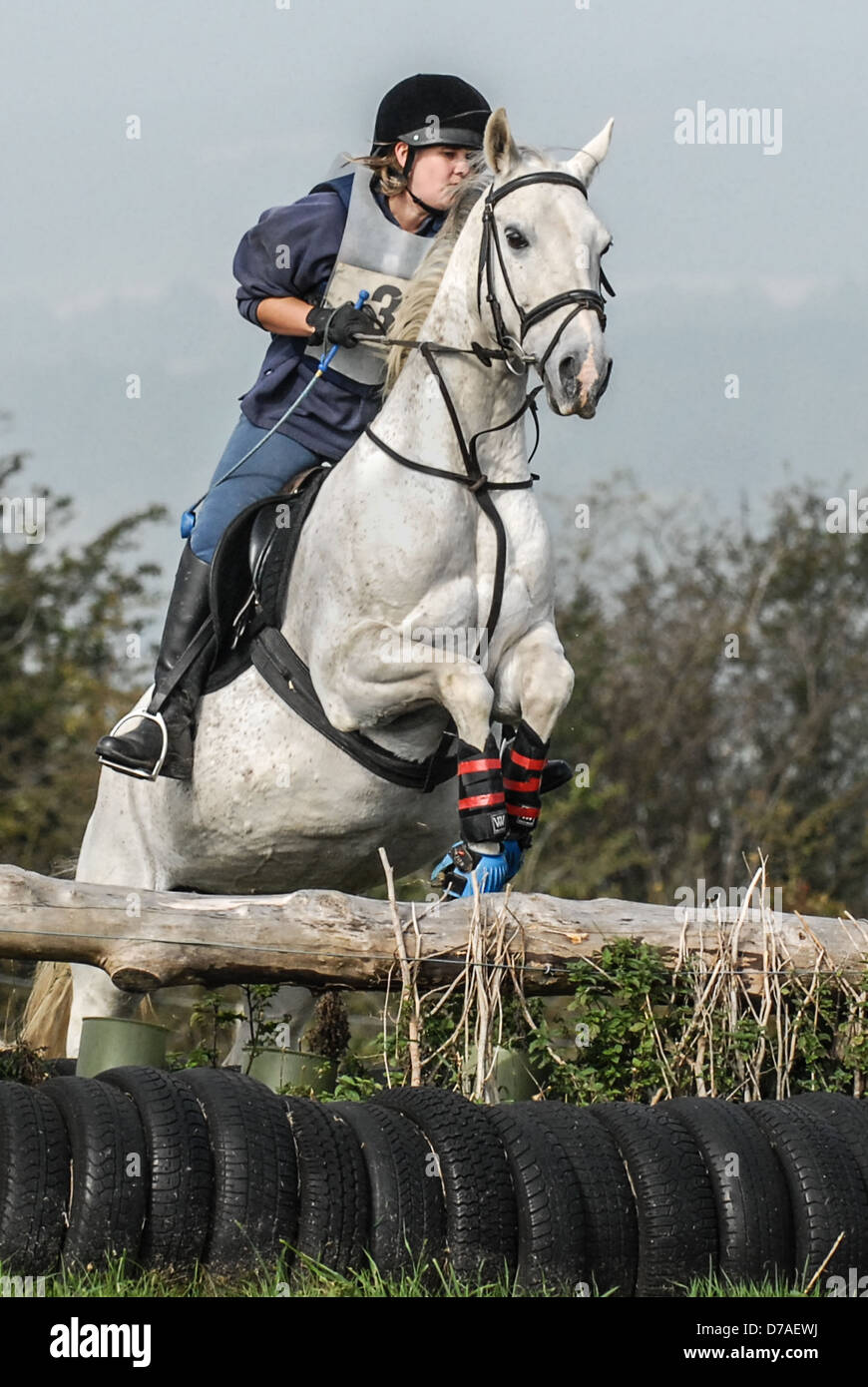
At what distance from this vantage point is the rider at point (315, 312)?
5.77 metres

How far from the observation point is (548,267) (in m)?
5.14

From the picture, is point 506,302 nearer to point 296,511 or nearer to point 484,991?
point 296,511

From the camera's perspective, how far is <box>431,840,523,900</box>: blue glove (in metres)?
5.23

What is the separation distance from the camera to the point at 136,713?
19.7 ft

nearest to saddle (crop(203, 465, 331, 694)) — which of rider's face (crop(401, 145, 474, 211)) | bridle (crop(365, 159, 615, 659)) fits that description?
bridle (crop(365, 159, 615, 659))

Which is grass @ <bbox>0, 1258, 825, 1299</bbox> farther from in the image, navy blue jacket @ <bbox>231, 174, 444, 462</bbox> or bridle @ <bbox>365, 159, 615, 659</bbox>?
navy blue jacket @ <bbox>231, 174, 444, 462</bbox>

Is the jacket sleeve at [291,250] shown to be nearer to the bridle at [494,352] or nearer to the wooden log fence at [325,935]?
the bridle at [494,352]

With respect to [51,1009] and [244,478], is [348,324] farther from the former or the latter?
[51,1009]

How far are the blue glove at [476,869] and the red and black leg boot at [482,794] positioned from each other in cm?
7

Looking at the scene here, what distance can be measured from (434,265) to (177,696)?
1655mm

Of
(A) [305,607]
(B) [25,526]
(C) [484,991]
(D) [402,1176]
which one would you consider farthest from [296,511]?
(B) [25,526]

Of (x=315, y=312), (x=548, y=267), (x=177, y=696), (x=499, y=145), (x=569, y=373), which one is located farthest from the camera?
(x=177, y=696)

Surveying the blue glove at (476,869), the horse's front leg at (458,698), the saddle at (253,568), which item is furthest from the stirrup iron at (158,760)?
the blue glove at (476,869)

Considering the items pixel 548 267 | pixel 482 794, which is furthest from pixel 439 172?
pixel 482 794
